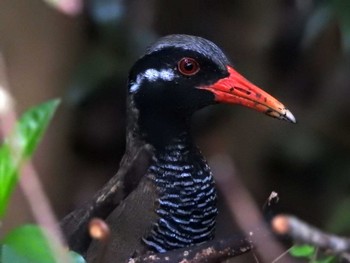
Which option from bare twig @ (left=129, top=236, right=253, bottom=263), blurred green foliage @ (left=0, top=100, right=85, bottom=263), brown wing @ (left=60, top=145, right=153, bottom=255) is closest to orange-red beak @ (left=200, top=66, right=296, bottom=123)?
brown wing @ (left=60, top=145, right=153, bottom=255)

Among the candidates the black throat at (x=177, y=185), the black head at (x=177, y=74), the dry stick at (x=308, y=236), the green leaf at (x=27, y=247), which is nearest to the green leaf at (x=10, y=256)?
the green leaf at (x=27, y=247)

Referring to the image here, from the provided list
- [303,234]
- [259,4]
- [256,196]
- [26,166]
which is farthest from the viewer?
[256,196]

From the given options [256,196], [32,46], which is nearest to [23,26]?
[32,46]

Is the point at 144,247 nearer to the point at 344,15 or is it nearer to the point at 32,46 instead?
the point at 344,15

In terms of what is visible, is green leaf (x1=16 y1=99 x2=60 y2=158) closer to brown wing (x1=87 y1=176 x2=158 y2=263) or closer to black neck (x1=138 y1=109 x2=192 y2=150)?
brown wing (x1=87 y1=176 x2=158 y2=263)

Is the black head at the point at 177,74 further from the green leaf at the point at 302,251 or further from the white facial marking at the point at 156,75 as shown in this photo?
the green leaf at the point at 302,251

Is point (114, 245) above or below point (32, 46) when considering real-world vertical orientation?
below
